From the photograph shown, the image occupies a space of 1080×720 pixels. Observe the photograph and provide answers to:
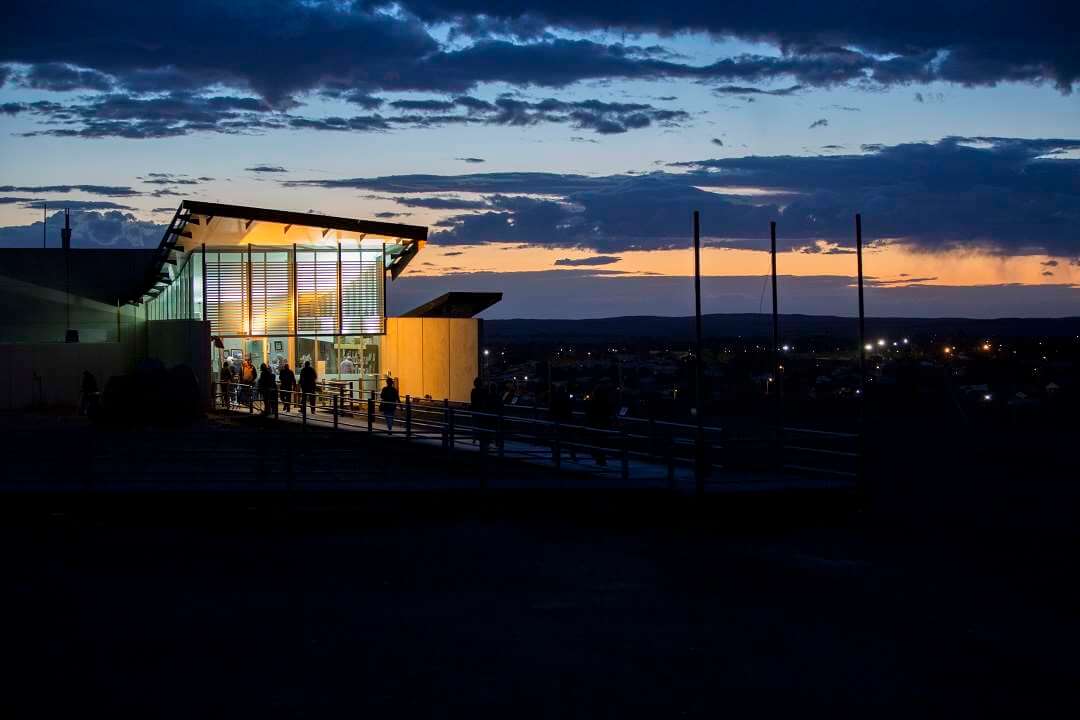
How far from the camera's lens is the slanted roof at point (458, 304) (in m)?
42.5

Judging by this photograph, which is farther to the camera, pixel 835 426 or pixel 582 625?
pixel 835 426

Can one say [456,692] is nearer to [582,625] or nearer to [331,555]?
[582,625]

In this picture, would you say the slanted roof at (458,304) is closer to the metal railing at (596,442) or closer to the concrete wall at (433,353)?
the concrete wall at (433,353)

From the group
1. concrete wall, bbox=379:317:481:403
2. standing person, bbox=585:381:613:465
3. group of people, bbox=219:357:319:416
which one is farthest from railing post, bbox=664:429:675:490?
concrete wall, bbox=379:317:481:403

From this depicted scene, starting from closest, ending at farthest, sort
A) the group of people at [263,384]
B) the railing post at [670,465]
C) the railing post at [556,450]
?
the railing post at [670,465], the railing post at [556,450], the group of people at [263,384]

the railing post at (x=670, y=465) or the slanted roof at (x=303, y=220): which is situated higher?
the slanted roof at (x=303, y=220)

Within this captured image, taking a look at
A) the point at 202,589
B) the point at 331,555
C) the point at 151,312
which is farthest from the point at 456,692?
the point at 151,312

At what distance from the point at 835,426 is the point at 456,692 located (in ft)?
102

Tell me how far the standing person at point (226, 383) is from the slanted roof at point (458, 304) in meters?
7.75

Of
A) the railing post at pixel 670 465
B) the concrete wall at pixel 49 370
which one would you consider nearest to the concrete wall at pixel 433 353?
the concrete wall at pixel 49 370

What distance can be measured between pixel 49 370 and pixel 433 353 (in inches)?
464

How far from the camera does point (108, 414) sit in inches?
1158

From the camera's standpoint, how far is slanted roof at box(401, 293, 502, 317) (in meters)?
42.5

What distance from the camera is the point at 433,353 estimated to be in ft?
129
